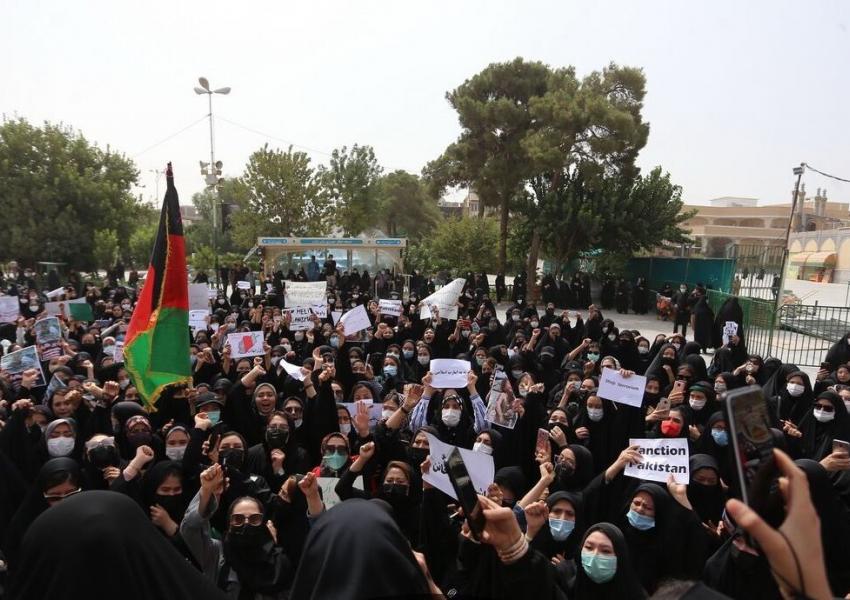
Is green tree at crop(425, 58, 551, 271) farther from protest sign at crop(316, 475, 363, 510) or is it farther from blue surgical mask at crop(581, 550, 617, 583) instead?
blue surgical mask at crop(581, 550, 617, 583)

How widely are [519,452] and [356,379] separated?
2182 millimetres

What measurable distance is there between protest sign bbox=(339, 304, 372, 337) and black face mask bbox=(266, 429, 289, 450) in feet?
9.70

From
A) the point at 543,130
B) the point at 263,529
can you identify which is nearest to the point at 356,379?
the point at 263,529

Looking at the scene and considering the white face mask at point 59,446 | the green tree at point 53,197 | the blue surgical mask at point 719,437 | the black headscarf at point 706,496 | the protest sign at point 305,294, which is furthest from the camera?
the green tree at point 53,197

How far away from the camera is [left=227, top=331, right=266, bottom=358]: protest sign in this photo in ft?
20.1

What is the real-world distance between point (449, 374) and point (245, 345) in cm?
242

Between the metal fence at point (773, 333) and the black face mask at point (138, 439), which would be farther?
the metal fence at point (773, 333)

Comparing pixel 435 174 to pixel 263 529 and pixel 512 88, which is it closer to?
pixel 512 88

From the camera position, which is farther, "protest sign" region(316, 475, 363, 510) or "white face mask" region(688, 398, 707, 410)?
"white face mask" region(688, 398, 707, 410)

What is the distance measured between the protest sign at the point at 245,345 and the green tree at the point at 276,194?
19981 mm

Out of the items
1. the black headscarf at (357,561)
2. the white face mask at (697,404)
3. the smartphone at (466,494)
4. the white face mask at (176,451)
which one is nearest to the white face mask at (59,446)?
the white face mask at (176,451)

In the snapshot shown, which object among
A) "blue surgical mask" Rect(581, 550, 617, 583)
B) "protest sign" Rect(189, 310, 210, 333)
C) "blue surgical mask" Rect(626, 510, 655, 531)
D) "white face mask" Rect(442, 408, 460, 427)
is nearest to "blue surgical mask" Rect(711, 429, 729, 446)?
"blue surgical mask" Rect(626, 510, 655, 531)

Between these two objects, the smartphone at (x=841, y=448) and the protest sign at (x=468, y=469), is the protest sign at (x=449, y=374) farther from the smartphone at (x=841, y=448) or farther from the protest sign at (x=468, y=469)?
the smartphone at (x=841, y=448)

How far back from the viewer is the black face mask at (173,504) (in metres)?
3.16
